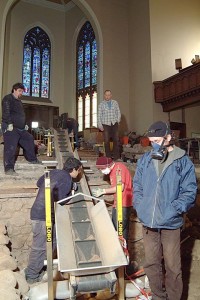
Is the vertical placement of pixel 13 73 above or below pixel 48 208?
above

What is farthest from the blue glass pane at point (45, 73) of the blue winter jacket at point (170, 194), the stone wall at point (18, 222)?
the blue winter jacket at point (170, 194)

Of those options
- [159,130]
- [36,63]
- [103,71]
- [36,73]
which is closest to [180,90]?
[103,71]

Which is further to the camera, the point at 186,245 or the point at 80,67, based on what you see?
the point at 80,67

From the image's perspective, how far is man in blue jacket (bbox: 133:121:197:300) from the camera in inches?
88.4

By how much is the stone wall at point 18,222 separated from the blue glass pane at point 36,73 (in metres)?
11.8

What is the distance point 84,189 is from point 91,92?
436 inches

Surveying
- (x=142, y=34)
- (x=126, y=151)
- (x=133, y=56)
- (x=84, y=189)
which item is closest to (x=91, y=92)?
(x=133, y=56)

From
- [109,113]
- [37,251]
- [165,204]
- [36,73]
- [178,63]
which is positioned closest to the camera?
[165,204]

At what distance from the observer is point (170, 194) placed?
227 cm

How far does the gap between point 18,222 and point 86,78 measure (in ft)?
38.9

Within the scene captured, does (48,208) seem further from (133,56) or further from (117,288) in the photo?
(133,56)

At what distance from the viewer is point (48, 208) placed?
2.31 metres

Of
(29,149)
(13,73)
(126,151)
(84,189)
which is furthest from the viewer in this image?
(13,73)

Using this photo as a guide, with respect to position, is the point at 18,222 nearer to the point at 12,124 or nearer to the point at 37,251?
the point at 37,251
